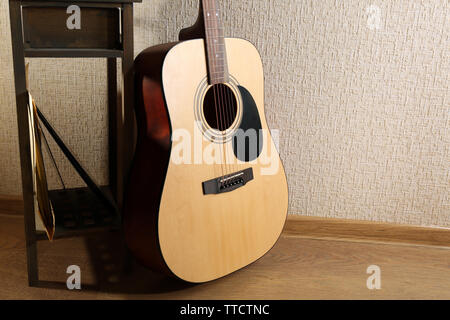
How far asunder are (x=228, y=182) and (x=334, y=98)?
499 mm

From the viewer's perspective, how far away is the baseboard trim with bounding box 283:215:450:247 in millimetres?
1389

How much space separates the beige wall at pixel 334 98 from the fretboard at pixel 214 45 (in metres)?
0.25

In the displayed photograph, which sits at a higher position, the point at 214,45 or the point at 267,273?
the point at 214,45

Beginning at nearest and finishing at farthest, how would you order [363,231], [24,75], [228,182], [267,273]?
[24,75]
[228,182]
[267,273]
[363,231]

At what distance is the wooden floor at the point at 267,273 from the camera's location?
106cm

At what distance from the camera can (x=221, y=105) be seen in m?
1.04

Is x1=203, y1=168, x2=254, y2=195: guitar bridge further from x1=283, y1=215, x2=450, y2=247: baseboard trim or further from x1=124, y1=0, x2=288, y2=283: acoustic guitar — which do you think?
x1=283, y1=215, x2=450, y2=247: baseboard trim

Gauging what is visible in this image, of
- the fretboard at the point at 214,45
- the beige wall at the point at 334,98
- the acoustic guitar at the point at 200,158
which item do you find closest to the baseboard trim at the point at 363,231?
the beige wall at the point at 334,98

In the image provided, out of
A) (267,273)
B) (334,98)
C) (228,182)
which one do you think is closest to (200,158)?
(228,182)

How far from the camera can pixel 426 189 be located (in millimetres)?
1362

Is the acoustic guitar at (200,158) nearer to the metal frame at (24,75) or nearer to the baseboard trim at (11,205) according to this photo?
the metal frame at (24,75)

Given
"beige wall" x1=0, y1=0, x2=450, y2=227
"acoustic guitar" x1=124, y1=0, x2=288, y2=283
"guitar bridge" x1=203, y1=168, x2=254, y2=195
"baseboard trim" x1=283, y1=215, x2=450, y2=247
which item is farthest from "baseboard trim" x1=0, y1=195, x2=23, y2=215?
"baseboard trim" x1=283, y1=215, x2=450, y2=247

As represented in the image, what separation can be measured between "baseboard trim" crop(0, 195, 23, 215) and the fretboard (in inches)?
33.9

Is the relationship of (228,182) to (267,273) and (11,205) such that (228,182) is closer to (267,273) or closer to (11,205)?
(267,273)
